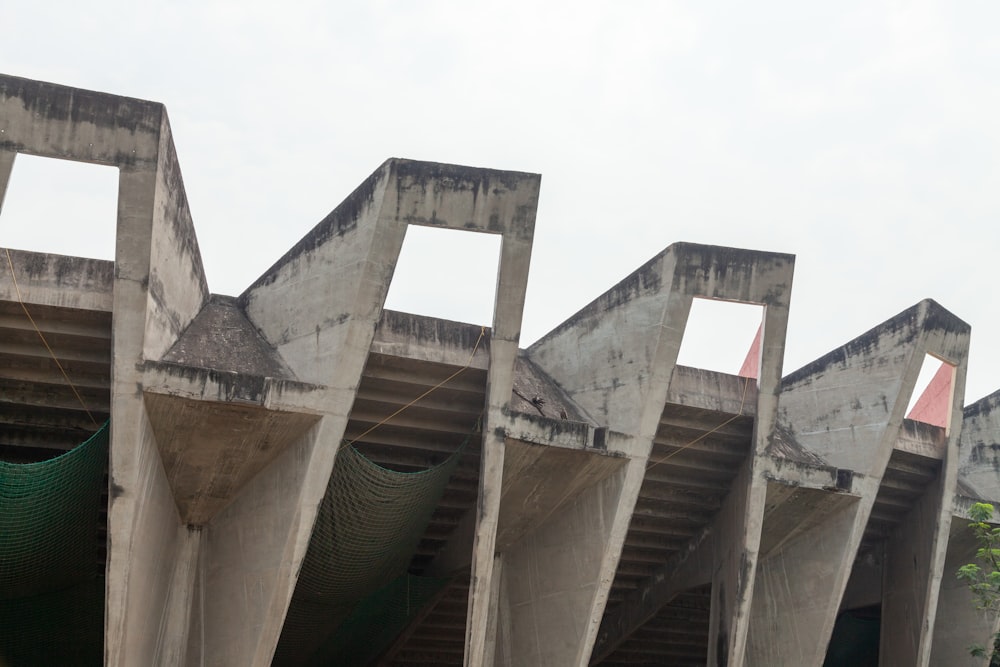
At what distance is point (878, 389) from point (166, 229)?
1610 centimetres

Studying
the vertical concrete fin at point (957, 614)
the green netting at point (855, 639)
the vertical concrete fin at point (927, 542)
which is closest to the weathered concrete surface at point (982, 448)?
the vertical concrete fin at point (957, 614)

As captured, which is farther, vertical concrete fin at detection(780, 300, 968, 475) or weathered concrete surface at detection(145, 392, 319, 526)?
vertical concrete fin at detection(780, 300, 968, 475)

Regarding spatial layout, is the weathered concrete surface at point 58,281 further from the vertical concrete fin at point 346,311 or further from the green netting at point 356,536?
the green netting at point 356,536

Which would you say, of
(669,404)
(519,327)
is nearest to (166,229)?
(519,327)

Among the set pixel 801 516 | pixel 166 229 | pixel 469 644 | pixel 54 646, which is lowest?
pixel 54 646

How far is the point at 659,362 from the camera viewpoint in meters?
22.2

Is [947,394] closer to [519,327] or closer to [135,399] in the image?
[519,327]

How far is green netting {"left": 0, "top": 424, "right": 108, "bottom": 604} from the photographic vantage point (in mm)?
17969

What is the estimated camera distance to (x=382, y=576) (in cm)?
2297

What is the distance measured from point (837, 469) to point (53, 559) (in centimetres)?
1623

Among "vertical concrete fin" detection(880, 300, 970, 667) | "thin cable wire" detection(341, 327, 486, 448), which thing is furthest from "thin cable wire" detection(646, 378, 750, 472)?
"thin cable wire" detection(341, 327, 486, 448)

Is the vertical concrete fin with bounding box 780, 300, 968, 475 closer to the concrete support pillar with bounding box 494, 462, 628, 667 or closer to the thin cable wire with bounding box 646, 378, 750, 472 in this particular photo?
the thin cable wire with bounding box 646, 378, 750, 472

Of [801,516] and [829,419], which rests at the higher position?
[829,419]

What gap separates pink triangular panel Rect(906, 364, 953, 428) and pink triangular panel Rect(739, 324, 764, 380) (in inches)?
203
